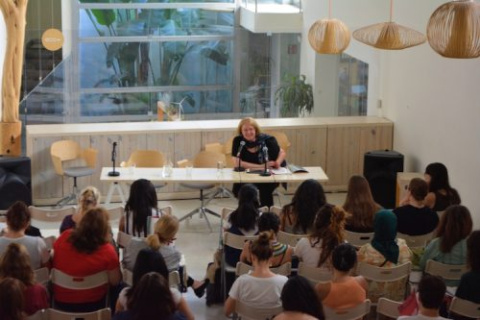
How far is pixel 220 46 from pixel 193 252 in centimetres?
1006

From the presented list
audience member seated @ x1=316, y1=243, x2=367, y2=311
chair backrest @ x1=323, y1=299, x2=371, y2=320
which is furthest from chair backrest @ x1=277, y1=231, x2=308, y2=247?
chair backrest @ x1=323, y1=299, x2=371, y2=320

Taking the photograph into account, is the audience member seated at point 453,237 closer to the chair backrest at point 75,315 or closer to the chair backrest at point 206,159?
the chair backrest at point 75,315

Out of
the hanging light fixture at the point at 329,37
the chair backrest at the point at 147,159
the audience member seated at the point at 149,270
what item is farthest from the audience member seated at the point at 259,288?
the chair backrest at the point at 147,159

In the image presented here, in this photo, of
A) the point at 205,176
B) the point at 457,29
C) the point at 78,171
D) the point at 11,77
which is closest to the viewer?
the point at 457,29

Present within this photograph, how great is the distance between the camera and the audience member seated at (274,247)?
300 inches

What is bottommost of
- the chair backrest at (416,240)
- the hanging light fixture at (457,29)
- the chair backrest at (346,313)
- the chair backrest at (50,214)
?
the chair backrest at (346,313)

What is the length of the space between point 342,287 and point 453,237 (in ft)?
4.94

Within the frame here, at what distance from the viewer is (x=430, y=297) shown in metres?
5.95

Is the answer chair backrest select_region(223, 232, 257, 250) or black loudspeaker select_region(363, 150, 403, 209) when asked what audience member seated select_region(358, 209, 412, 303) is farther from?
black loudspeaker select_region(363, 150, 403, 209)

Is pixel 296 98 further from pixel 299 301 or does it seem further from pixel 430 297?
pixel 299 301

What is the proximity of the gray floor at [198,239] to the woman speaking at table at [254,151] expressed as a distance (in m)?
0.74

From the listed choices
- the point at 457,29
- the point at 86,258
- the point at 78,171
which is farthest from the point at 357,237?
the point at 78,171

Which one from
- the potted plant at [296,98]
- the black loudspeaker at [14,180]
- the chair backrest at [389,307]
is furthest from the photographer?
the potted plant at [296,98]

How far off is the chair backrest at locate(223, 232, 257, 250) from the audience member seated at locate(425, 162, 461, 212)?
95.6 inches
